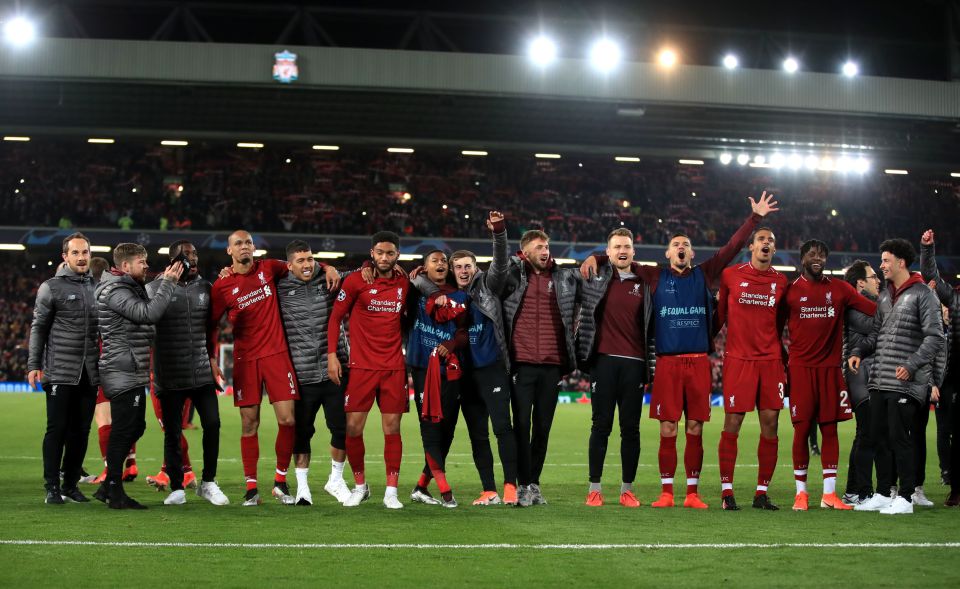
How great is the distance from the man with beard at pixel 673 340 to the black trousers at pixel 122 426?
3866 millimetres

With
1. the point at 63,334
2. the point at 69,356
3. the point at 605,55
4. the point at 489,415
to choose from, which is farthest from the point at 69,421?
the point at 605,55

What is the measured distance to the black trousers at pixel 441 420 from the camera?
32.0ft

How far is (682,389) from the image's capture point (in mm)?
9766

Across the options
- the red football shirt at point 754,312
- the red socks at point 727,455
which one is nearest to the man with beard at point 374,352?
the red socks at point 727,455

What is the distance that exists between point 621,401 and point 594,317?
30.6 inches

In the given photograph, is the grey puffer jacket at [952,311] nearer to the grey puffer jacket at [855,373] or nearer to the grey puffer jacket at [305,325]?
the grey puffer jacket at [855,373]

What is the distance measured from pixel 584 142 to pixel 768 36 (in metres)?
7.38

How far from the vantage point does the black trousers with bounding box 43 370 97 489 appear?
32.0 ft

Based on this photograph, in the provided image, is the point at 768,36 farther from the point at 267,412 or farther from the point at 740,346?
the point at 740,346

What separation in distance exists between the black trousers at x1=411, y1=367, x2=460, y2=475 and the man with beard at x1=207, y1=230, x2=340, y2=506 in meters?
1.09

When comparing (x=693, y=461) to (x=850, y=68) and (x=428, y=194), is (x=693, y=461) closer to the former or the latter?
(x=850, y=68)

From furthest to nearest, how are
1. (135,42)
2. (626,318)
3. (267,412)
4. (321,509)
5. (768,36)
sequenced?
(768,36) → (135,42) → (267,412) → (626,318) → (321,509)

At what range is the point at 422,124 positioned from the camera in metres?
38.6

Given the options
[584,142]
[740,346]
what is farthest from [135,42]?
[740,346]
